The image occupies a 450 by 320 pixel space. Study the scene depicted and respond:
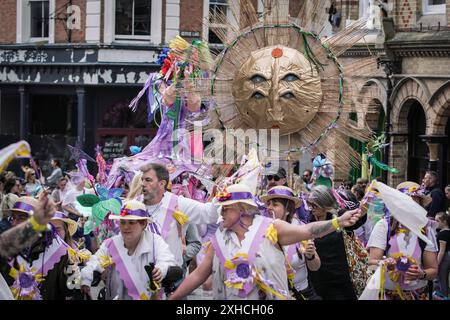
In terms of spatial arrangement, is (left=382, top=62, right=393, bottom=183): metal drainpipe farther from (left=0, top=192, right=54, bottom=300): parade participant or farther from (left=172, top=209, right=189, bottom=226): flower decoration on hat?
(left=0, top=192, right=54, bottom=300): parade participant

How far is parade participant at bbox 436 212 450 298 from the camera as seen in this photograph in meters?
10.9

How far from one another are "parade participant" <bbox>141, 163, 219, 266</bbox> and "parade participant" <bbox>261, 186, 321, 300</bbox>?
54 centimetres

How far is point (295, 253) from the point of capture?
838 cm

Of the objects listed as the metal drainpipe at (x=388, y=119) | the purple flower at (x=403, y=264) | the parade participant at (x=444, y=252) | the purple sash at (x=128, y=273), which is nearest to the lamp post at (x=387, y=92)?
the metal drainpipe at (x=388, y=119)

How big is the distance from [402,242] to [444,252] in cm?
298

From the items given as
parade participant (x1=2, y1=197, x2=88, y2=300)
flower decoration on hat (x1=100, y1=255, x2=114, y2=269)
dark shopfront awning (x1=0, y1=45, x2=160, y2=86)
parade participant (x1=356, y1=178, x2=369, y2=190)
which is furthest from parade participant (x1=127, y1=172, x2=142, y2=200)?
dark shopfront awning (x1=0, y1=45, x2=160, y2=86)

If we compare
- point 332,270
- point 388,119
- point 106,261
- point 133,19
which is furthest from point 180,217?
point 133,19

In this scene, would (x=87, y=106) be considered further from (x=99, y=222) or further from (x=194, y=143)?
(x=99, y=222)

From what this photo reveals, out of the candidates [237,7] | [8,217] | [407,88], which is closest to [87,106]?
[407,88]

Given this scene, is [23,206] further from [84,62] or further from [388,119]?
[84,62]

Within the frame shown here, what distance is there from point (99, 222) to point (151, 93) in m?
3.35

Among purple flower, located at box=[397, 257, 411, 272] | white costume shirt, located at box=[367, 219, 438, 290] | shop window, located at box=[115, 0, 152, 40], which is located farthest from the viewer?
shop window, located at box=[115, 0, 152, 40]

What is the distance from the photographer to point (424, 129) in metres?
19.5
